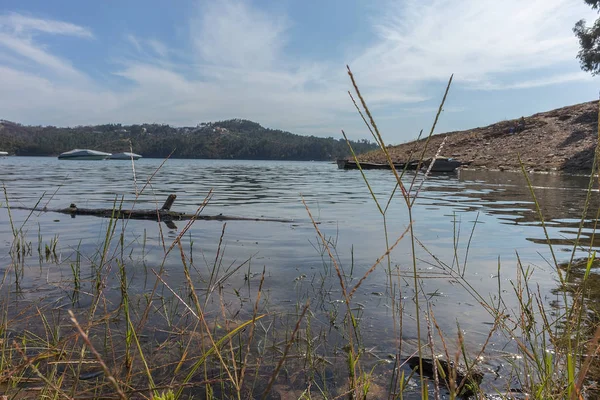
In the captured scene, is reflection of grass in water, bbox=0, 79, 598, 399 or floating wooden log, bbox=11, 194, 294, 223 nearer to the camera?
reflection of grass in water, bbox=0, 79, 598, 399

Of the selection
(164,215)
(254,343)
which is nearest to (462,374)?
(254,343)

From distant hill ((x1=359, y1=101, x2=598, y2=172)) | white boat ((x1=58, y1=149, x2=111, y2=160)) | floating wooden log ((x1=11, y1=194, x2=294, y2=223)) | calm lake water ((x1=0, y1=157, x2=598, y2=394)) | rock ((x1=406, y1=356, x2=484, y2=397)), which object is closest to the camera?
rock ((x1=406, y1=356, x2=484, y2=397))

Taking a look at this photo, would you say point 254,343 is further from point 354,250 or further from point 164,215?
point 164,215

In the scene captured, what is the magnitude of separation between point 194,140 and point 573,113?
12157 cm

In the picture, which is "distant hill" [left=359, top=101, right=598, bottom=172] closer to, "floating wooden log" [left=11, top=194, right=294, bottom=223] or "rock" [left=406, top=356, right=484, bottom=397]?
"floating wooden log" [left=11, top=194, right=294, bottom=223]

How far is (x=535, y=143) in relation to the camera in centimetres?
3031

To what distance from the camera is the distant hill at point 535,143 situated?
24.9 metres

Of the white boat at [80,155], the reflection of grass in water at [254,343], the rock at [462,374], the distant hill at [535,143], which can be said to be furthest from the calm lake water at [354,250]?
the white boat at [80,155]

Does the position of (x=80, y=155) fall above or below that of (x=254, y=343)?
below

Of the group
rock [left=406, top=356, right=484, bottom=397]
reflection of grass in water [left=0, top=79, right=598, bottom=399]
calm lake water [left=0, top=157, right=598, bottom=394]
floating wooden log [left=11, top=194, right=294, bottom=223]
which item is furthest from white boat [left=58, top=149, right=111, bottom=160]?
rock [left=406, top=356, right=484, bottom=397]

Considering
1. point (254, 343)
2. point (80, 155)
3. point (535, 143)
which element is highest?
point (535, 143)

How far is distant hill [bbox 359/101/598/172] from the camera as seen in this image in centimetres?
2494

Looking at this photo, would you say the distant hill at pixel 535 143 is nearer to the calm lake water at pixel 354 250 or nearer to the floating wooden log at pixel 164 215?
Answer: the calm lake water at pixel 354 250

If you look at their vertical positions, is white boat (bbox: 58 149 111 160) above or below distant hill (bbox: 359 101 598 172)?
below
